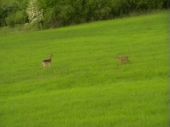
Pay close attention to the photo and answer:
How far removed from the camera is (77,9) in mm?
84938

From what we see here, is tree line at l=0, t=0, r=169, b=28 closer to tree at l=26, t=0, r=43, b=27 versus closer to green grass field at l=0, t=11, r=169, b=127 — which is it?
tree at l=26, t=0, r=43, b=27

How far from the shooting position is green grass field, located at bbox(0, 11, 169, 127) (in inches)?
635

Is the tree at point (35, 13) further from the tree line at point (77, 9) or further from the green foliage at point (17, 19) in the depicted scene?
the green foliage at point (17, 19)

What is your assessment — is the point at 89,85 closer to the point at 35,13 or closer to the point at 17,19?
the point at 35,13

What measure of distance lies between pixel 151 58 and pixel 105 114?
15.0 meters

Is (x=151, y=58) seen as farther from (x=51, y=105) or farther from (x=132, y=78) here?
(x=51, y=105)

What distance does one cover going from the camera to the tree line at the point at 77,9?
79.8 metres

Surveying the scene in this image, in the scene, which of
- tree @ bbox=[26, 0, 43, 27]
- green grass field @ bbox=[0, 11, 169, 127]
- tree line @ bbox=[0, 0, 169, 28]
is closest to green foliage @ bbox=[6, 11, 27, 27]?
tree line @ bbox=[0, 0, 169, 28]

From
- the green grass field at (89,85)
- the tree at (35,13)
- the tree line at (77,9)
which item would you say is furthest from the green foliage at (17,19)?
the green grass field at (89,85)

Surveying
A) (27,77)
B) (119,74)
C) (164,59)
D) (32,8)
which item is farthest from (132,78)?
(32,8)

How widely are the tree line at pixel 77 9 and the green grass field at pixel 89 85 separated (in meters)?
32.7

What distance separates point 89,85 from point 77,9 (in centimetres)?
6180

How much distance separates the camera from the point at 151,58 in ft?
101

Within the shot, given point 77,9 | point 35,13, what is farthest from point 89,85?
point 35,13
